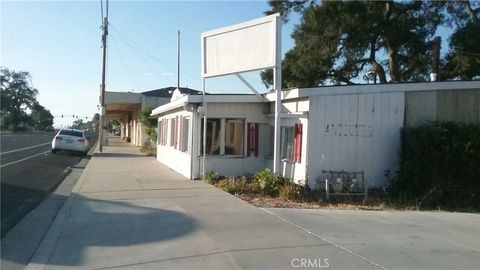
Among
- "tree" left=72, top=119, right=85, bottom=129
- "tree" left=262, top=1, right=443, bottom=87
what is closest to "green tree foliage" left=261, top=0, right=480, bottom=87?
"tree" left=262, top=1, right=443, bottom=87

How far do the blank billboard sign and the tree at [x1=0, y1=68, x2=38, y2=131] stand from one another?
111 metres

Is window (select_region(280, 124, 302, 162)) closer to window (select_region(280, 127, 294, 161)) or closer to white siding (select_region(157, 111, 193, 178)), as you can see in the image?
window (select_region(280, 127, 294, 161))

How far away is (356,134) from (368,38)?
17986 millimetres

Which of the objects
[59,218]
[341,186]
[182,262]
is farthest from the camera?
[341,186]

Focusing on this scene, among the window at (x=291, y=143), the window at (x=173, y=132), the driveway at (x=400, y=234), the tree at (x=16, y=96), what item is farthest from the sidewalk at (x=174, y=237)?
the tree at (x=16, y=96)

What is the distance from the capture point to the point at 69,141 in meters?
29.3

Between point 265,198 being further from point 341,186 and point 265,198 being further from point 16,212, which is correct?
point 16,212

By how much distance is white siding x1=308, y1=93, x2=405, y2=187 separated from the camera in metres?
13.4

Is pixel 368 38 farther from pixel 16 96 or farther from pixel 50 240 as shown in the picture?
pixel 16 96

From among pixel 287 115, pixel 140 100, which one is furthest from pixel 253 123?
pixel 140 100

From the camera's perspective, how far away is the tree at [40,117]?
138875 millimetres

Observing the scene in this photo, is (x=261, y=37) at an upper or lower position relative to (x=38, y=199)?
upper

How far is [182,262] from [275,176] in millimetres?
6849

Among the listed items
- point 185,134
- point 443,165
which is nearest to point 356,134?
point 443,165
